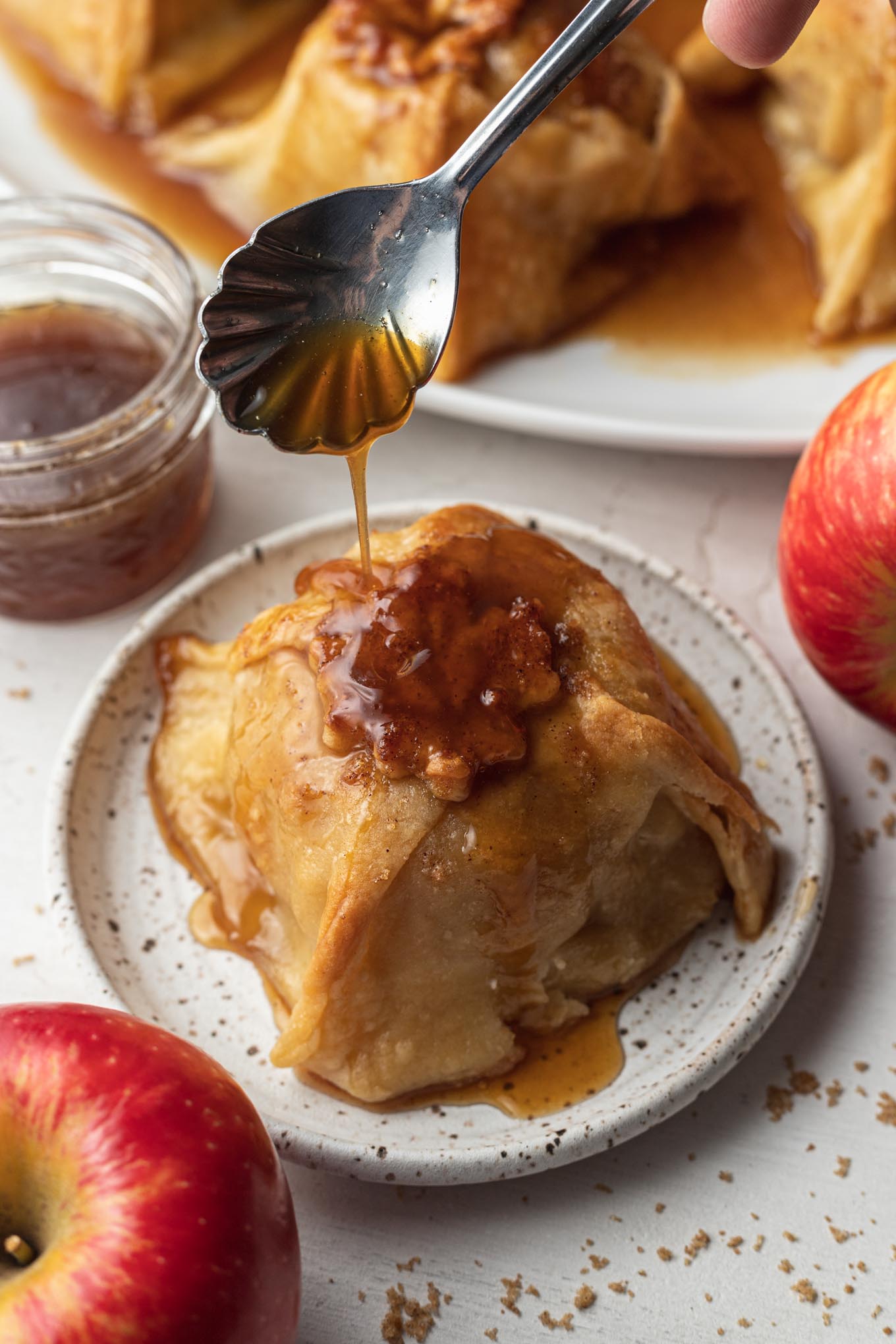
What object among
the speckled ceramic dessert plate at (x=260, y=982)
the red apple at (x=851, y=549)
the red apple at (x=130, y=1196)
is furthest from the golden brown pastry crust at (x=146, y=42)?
the red apple at (x=130, y=1196)

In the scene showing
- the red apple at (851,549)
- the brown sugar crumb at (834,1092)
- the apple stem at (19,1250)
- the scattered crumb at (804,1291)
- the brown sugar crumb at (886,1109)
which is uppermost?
A: the red apple at (851,549)

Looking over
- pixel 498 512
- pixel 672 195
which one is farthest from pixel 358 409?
pixel 672 195

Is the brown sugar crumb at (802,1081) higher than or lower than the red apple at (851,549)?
lower

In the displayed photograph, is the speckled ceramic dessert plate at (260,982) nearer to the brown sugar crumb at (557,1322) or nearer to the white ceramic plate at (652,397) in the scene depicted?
the brown sugar crumb at (557,1322)

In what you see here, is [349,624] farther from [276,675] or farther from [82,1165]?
[82,1165]

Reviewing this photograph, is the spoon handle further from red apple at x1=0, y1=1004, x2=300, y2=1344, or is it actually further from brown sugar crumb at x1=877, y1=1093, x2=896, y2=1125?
brown sugar crumb at x1=877, y1=1093, x2=896, y2=1125

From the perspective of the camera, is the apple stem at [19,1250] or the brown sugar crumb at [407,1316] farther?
the brown sugar crumb at [407,1316]

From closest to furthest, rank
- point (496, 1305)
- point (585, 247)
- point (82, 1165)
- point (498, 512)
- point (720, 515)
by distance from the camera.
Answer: point (82, 1165) < point (496, 1305) < point (498, 512) < point (720, 515) < point (585, 247)
